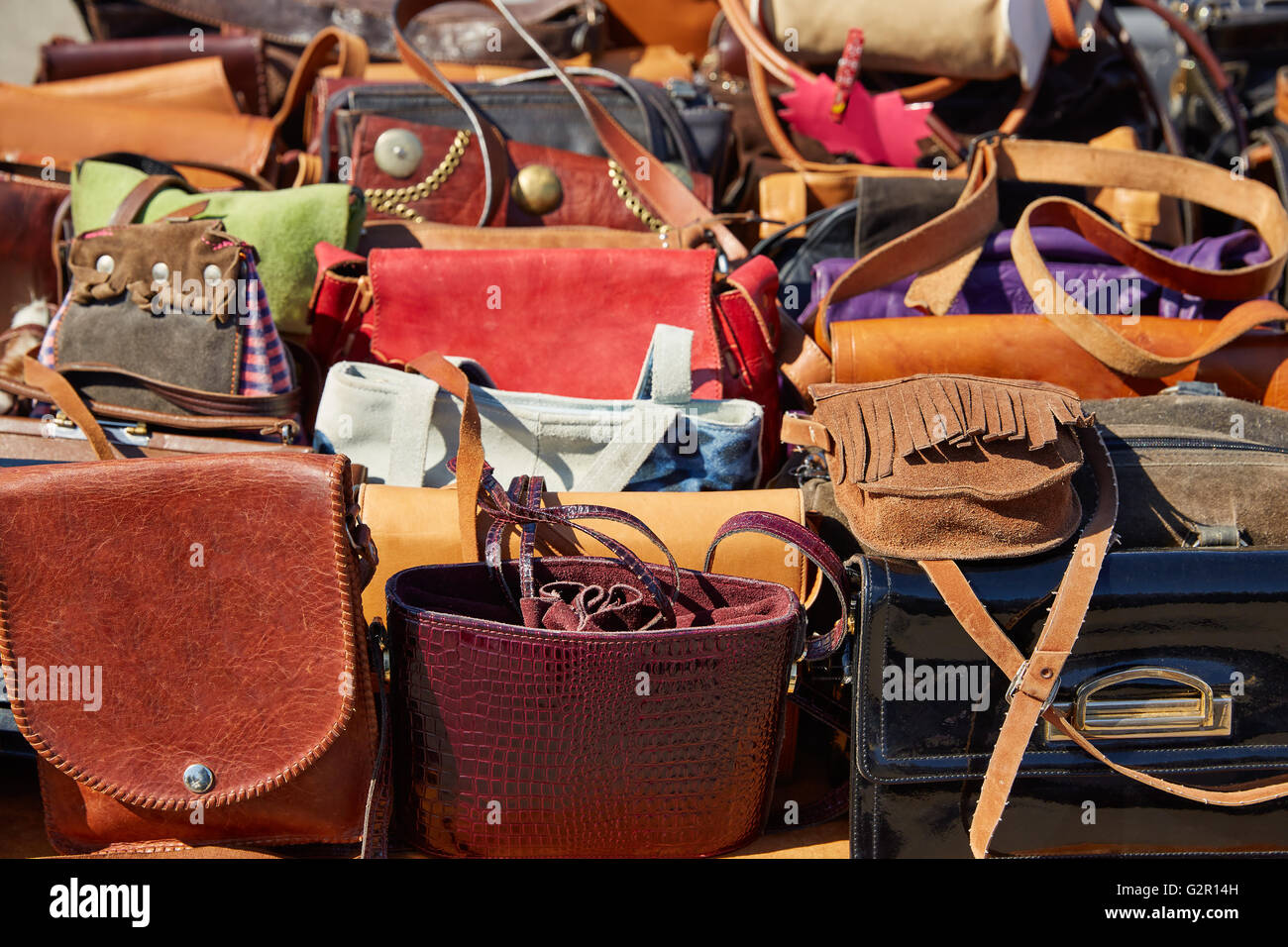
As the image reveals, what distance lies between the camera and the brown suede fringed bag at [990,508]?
4.94ft

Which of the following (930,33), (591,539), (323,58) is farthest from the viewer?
(323,58)

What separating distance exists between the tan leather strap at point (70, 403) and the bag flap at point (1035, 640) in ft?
4.14

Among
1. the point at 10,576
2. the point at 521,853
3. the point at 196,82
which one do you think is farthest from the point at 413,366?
the point at 196,82

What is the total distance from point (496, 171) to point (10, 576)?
1402 millimetres

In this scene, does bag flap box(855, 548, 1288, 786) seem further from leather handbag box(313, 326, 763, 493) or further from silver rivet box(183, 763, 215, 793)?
silver rivet box(183, 763, 215, 793)

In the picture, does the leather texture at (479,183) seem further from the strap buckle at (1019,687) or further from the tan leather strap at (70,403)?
the strap buckle at (1019,687)

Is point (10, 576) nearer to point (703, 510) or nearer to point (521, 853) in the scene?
point (521, 853)

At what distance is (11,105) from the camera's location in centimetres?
265

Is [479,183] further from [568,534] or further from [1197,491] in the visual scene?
[1197,491]

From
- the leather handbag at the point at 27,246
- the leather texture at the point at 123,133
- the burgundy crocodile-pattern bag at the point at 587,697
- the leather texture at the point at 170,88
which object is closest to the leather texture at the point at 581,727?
the burgundy crocodile-pattern bag at the point at 587,697

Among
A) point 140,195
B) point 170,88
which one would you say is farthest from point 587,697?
point 170,88

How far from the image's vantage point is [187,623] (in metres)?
1.44

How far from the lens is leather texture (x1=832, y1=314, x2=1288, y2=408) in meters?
2.05

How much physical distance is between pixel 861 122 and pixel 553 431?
53.8 inches
